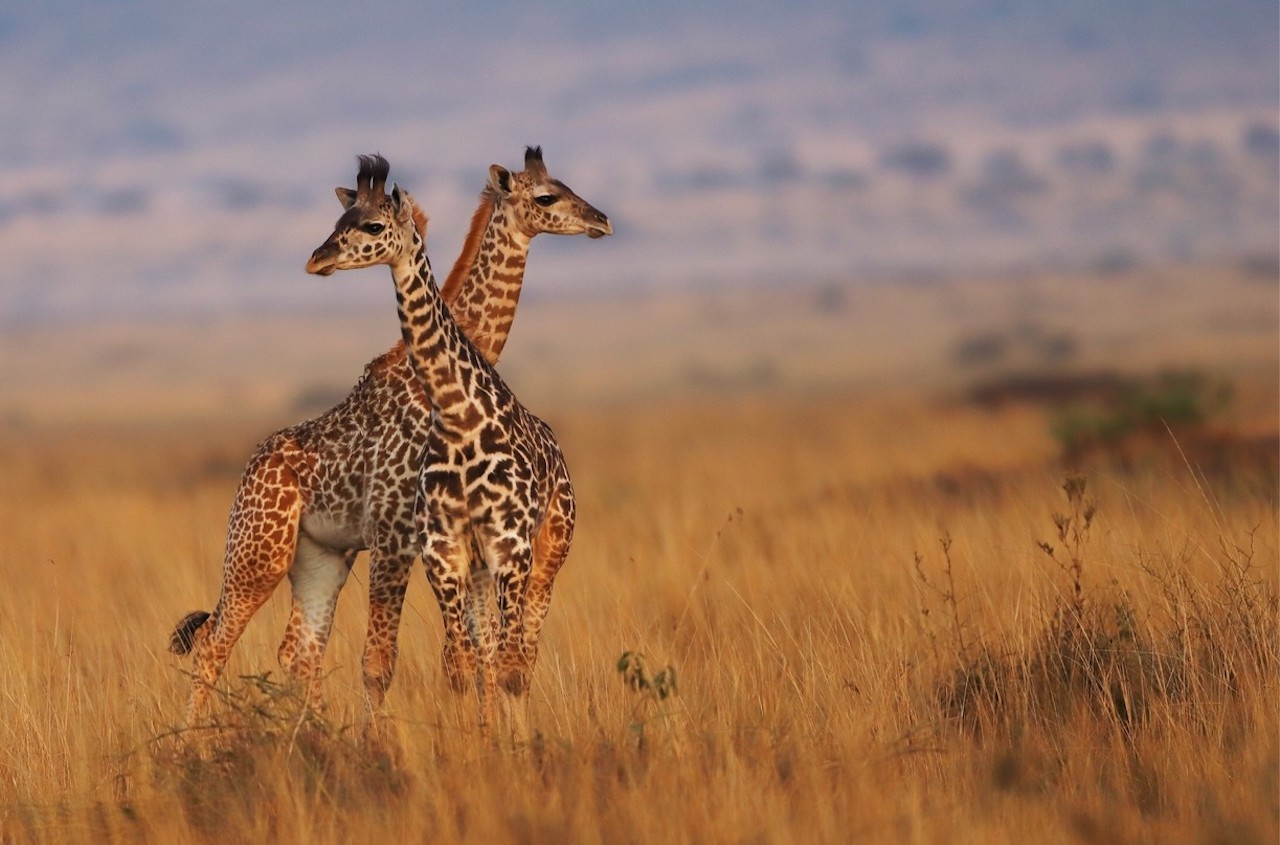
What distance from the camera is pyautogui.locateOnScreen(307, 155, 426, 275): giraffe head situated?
735 cm

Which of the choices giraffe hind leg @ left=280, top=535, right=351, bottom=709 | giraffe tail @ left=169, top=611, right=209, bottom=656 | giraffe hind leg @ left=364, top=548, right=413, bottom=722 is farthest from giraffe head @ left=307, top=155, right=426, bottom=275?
giraffe tail @ left=169, top=611, right=209, bottom=656

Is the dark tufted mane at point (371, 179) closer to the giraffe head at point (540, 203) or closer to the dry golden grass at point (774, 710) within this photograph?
the giraffe head at point (540, 203)

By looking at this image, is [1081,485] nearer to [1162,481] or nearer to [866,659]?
[866,659]

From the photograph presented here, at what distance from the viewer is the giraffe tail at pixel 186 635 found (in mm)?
9219

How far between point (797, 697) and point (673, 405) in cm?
5487

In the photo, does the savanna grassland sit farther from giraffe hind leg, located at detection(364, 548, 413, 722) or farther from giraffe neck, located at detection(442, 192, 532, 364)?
giraffe neck, located at detection(442, 192, 532, 364)

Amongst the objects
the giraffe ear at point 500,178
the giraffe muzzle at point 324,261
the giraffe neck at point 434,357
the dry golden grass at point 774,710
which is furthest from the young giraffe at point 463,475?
the giraffe ear at point 500,178

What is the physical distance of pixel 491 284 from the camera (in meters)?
9.30

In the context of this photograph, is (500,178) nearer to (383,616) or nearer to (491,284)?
(491,284)

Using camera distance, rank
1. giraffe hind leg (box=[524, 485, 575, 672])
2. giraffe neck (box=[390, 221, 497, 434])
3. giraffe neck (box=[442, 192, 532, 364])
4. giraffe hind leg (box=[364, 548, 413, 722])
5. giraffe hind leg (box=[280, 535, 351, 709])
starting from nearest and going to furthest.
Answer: giraffe neck (box=[390, 221, 497, 434]), giraffe hind leg (box=[524, 485, 575, 672]), giraffe hind leg (box=[364, 548, 413, 722]), giraffe hind leg (box=[280, 535, 351, 709]), giraffe neck (box=[442, 192, 532, 364])

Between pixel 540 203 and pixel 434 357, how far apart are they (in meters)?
1.55

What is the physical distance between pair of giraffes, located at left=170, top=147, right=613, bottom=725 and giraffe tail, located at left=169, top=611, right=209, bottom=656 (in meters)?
0.01

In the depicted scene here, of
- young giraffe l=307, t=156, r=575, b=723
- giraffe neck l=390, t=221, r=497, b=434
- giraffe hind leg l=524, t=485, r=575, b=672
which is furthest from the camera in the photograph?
giraffe hind leg l=524, t=485, r=575, b=672

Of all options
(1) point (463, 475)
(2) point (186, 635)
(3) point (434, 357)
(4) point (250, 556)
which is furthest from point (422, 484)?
(2) point (186, 635)
